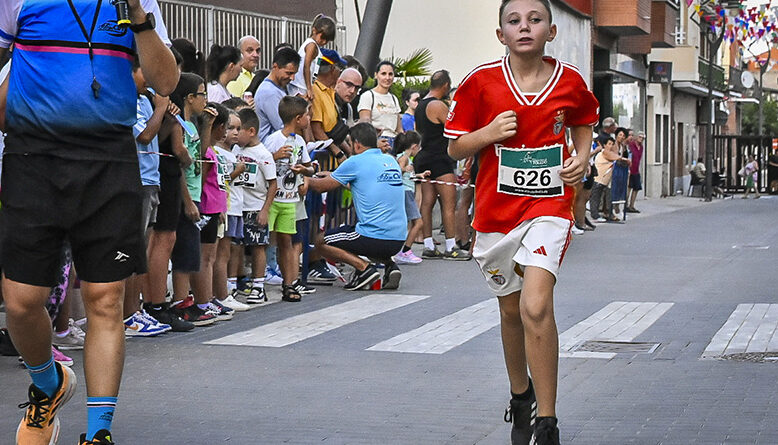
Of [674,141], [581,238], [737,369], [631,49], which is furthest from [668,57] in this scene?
[737,369]

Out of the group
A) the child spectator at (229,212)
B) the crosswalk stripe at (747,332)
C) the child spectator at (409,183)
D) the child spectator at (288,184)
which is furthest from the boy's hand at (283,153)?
the child spectator at (409,183)

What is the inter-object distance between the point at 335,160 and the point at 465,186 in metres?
3.68

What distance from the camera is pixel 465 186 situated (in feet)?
56.9

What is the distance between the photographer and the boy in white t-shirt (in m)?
11.2

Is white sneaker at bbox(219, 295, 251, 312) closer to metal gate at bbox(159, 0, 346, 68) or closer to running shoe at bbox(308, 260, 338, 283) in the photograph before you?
running shoe at bbox(308, 260, 338, 283)

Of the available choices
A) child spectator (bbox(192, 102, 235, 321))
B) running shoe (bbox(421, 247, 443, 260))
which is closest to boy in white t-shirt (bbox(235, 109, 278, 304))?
child spectator (bbox(192, 102, 235, 321))

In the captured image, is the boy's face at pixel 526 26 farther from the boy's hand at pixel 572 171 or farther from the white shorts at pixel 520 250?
the white shorts at pixel 520 250

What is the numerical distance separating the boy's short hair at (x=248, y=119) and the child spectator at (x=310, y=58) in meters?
2.17

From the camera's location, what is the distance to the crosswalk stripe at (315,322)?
9141 millimetres

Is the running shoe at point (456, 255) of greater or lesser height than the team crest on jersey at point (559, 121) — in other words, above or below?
below

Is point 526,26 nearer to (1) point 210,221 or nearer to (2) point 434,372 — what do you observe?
(2) point 434,372

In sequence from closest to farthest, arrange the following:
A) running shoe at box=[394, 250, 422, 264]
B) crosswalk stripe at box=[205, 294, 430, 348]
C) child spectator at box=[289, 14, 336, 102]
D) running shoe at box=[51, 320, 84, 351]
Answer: running shoe at box=[51, 320, 84, 351] < crosswalk stripe at box=[205, 294, 430, 348] < child spectator at box=[289, 14, 336, 102] < running shoe at box=[394, 250, 422, 264]

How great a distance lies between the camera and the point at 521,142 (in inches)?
218

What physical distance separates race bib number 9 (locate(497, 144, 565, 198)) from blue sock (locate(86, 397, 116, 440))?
181cm
